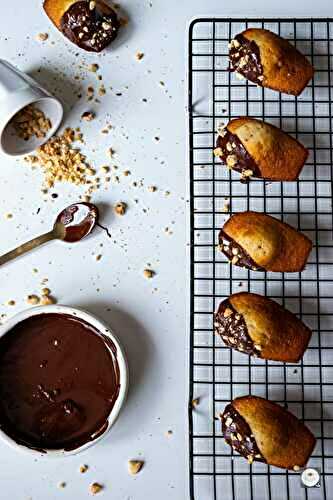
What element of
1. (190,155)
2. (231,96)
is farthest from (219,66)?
(190,155)

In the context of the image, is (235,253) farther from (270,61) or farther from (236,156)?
(270,61)

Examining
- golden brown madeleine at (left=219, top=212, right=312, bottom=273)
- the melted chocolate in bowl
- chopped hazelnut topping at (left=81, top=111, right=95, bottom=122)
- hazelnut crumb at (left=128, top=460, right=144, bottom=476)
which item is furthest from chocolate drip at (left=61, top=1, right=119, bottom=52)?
hazelnut crumb at (left=128, top=460, right=144, bottom=476)

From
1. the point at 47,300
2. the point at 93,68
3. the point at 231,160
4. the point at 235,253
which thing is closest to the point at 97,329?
the point at 47,300

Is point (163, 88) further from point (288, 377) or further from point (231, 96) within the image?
point (288, 377)

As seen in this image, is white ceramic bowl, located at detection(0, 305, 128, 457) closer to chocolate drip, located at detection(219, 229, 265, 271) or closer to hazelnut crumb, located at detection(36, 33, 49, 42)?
chocolate drip, located at detection(219, 229, 265, 271)

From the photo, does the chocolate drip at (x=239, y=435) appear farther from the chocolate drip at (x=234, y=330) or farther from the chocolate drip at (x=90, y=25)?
the chocolate drip at (x=90, y=25)

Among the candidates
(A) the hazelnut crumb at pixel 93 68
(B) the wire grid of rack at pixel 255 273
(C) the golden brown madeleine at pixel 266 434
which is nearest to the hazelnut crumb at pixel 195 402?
(B) the wire grid of rack at pixel 255 273
